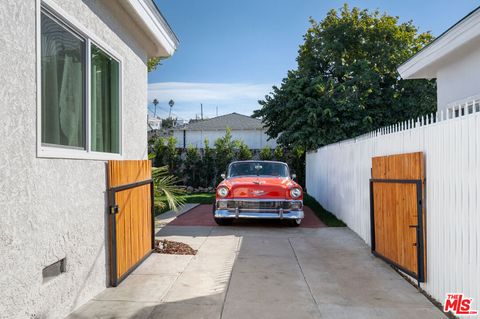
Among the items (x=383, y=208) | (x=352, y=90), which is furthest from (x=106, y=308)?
(x=352, y=90)

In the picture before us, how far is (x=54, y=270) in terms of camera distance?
3.75m

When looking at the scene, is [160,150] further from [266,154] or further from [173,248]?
Result: [173,248]

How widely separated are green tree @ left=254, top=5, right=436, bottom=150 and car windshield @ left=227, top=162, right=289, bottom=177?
7.53 metres

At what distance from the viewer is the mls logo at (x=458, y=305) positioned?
3611 mm

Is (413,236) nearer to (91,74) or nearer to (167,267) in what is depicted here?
(167,267)

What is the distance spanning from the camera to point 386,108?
19.3 metres

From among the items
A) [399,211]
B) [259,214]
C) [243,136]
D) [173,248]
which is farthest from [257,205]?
[243,136]

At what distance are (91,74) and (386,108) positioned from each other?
17.2 m

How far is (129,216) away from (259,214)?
4.12 meters

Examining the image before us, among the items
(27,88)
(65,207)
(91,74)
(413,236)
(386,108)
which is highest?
(386,108)

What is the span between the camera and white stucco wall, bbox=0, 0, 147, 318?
2.97 m

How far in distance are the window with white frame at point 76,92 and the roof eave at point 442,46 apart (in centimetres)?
512

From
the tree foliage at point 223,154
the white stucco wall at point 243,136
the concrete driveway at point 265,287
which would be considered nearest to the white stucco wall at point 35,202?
the concrete driveway at point 265,287

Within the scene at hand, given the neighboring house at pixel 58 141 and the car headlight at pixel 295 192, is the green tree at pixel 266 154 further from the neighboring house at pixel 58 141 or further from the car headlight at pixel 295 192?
the neighboring house at pixel 58 141
